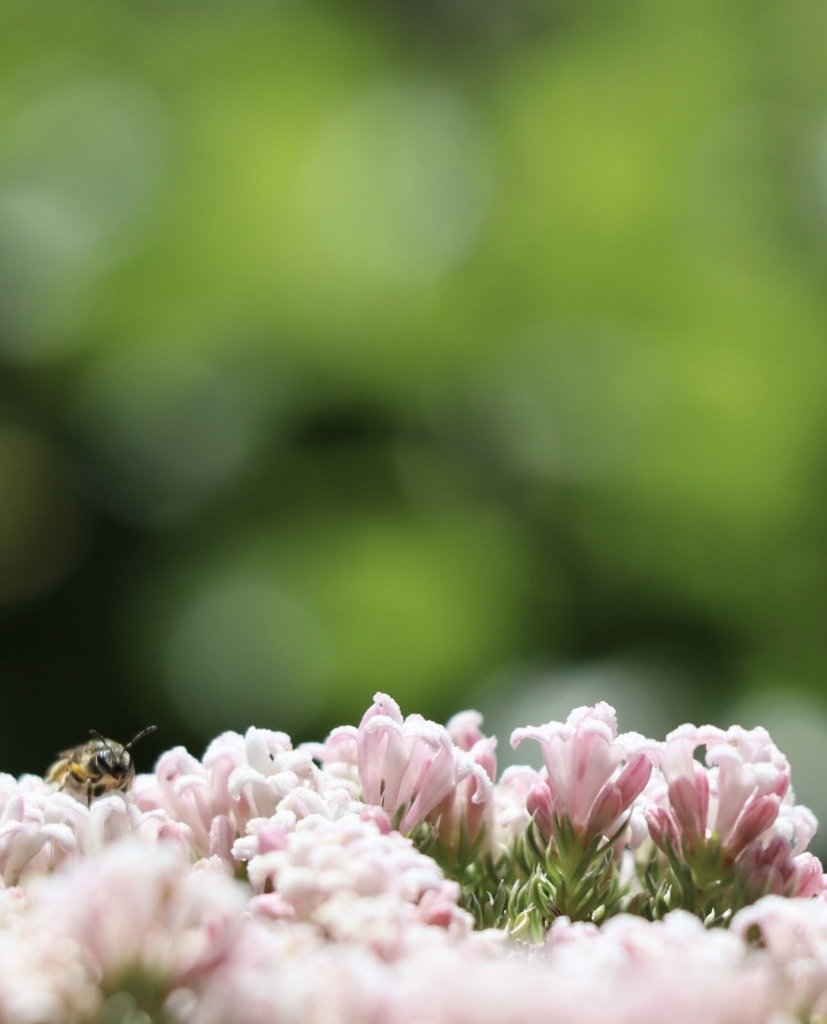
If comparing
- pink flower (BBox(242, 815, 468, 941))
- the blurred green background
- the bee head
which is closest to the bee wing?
the bee head

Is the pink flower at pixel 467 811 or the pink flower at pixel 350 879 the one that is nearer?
the pink flower at pixel 350 879

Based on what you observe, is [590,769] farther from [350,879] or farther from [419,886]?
[350,879]

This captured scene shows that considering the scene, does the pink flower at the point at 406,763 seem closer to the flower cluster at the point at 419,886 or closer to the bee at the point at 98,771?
the flower cluster at the point at 419,886

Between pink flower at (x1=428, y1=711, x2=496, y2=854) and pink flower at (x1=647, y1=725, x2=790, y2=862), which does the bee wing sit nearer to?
pink flower at (x1=428, y1=711, x2=496, y2=854)

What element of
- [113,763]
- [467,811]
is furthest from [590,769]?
[113,763]

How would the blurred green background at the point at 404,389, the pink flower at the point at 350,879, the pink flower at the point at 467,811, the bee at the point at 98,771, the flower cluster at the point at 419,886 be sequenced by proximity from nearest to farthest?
1. the flower cluster at the point at 419,886
2. the pink flower at the point at 350,879
3. the pink flower at the point at 467,811
4. the bee at the point at 98,771
5. the blurred green background at the point at 404,389

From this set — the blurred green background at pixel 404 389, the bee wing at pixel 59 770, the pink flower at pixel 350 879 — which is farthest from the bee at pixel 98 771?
the blurred green background at pixel 404 389

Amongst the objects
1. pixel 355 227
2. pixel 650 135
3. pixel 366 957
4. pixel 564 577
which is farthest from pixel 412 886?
pixel 650 135
